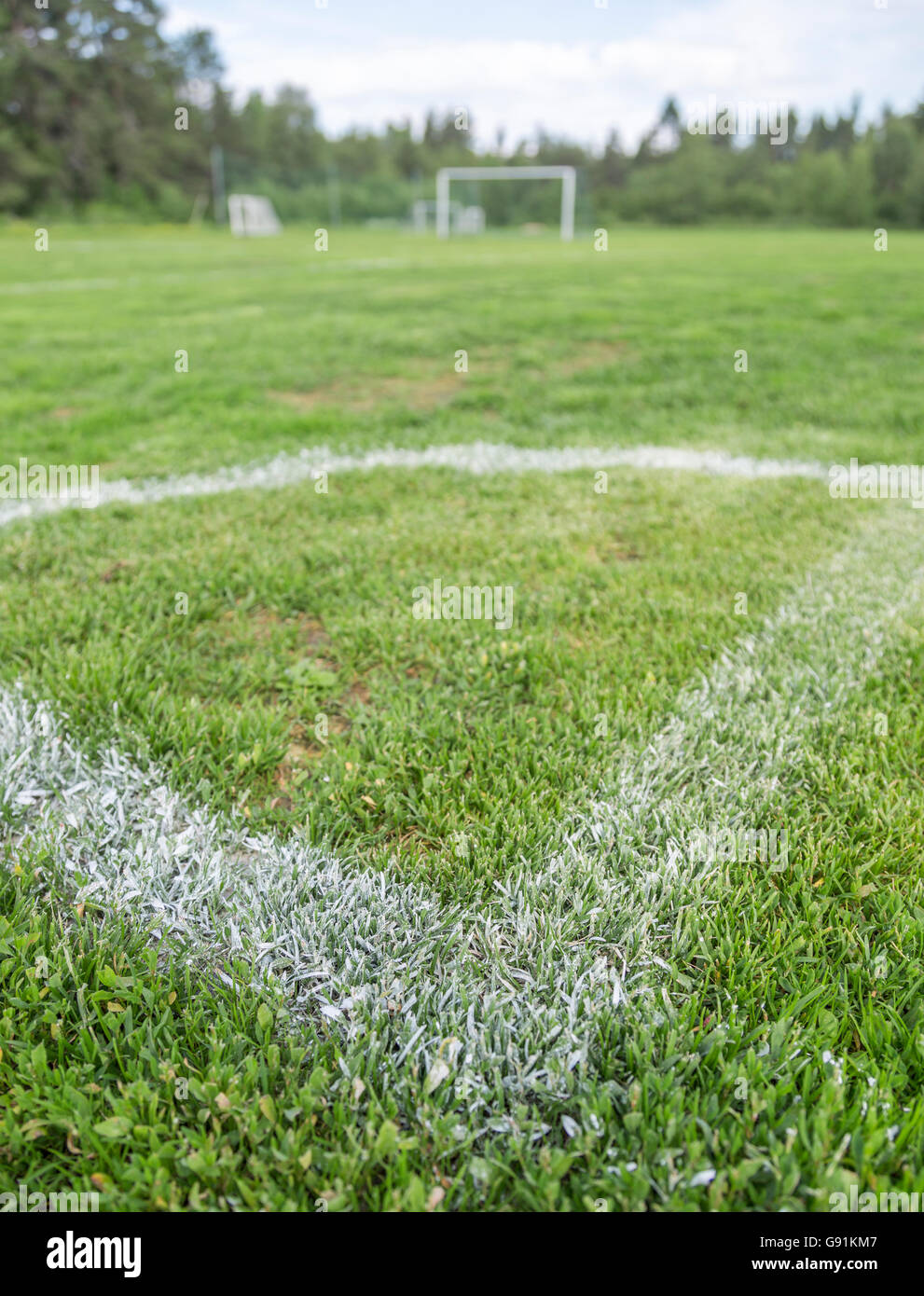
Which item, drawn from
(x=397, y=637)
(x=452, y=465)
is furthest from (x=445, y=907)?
(x=452, y=465)

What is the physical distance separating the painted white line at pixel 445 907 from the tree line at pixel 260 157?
3310cm

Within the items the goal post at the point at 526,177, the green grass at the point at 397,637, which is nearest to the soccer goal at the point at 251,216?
the goal post at the point at 526,177

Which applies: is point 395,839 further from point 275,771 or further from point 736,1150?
point 736,1150

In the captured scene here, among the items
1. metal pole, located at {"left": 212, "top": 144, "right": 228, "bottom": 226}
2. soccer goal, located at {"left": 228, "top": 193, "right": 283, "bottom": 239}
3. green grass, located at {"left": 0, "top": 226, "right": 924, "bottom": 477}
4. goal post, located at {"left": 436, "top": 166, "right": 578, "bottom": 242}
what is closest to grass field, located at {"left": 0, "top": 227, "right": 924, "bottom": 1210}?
green grass, located at {"left": 0, "top": 226, "right": 924, "bottom": 477}

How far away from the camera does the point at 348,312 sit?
9.56m

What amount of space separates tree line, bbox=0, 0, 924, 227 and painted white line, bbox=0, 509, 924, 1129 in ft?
109

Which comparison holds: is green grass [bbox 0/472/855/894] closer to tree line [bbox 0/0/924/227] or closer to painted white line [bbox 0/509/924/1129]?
painted white line [bbox 0/509/924/1129]

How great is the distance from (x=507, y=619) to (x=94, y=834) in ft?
5.15

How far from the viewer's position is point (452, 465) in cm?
472

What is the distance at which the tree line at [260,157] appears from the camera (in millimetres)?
43938

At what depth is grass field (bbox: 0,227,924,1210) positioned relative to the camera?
4.37 feet

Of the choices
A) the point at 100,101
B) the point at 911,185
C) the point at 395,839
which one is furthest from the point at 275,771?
the point at 911,185

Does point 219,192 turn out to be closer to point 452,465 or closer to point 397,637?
point 452,465

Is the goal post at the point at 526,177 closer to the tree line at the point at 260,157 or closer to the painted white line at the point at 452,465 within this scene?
the tree line at the point at 260,157
